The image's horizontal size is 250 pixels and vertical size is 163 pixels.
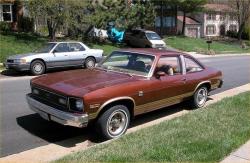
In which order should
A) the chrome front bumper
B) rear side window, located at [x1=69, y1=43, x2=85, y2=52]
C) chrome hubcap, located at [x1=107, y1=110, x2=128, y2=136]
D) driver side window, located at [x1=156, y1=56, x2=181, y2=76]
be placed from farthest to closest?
1. rear side window, located at [x1=69, y1=43, x2=85, y2=52]
2. driver side window, located at [x1=156, y1=56, x2=181, y2=76]
3. chrome hubcap, located at [x1=107, y1=110, x2=128, y2=136]
4. the chrome front bumper

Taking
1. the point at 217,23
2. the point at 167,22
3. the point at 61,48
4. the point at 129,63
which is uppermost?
the point at 217,23

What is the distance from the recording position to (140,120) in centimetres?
846

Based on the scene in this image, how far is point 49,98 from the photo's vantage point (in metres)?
6.96

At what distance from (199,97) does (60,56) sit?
8.47 m

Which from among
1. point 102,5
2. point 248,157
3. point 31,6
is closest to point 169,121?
point 248,157

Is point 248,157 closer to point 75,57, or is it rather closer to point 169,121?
point 169,121

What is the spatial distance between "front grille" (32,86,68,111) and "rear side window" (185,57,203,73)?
3.58 meters

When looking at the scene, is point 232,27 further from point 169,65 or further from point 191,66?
point 169,65

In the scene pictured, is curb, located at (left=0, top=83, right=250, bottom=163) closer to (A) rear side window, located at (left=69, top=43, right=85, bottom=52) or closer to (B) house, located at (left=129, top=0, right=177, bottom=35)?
(A) rear side window, located at (left=69, top=43, right=85, bottom=52)

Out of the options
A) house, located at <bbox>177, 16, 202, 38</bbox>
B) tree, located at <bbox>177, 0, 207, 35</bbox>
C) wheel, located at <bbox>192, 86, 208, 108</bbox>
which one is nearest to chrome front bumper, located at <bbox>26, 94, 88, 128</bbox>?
wheel, located at <bbox>192, 86, 208, 108</bbox>

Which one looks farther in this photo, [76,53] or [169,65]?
[76,53]

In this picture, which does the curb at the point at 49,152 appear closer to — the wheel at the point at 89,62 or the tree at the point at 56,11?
the wheel at the point at 89,62

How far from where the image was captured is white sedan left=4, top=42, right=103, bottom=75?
1552cm

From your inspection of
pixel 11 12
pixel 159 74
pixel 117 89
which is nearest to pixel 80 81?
pixel 117 89
